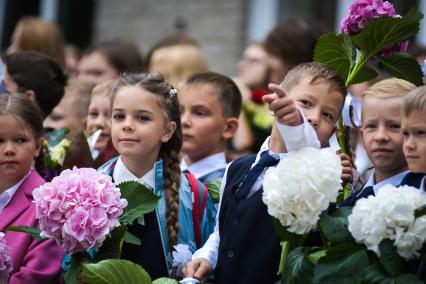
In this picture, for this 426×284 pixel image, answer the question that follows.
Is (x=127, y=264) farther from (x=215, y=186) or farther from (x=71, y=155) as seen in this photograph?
(x=71, y=155)

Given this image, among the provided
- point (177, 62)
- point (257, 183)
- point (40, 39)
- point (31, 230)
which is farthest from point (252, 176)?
point (40, 39)

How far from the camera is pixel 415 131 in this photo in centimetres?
327

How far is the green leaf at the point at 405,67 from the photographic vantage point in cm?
365

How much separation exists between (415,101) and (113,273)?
1.16m

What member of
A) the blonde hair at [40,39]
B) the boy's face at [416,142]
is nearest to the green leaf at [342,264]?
the boy's face at [416,142]

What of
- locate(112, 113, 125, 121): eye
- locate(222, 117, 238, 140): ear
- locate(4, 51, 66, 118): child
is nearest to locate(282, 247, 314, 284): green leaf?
locate(112, 113, 125, 121): eye

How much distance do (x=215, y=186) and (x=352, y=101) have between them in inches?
28.7

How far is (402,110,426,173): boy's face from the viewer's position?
323 cm

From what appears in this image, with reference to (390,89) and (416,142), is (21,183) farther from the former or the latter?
(416,142)

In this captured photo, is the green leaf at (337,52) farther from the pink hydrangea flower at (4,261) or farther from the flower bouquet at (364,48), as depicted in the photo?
the pink hydrangea flower at (4,261)

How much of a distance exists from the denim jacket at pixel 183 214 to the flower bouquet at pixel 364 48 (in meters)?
0.66

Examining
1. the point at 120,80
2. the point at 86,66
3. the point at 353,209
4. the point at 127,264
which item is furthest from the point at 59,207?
the point at 86,66

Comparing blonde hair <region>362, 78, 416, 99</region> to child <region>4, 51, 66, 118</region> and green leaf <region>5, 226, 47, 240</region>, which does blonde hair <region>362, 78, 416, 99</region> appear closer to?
green leaf <region>5, 226, 47, 240</region>

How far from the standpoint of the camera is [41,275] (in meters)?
3.88
